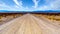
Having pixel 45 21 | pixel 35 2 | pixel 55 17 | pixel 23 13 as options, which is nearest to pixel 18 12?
pixel 23 13

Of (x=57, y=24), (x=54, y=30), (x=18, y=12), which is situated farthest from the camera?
(x=18, y=12)

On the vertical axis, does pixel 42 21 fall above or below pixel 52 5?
below

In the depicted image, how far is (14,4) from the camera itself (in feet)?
5.24

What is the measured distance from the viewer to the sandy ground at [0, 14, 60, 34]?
4.46ft

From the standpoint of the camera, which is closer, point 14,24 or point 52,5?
point 14,24

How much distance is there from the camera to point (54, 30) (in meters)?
1.40

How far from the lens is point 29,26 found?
1.48 m

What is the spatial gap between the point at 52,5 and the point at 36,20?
1.05 feet

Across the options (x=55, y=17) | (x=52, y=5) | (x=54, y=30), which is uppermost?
(x=52, y=5)

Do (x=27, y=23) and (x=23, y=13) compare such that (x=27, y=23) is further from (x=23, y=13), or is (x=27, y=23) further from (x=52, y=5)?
(x=52, y=5)

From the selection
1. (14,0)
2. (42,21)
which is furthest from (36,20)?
(14,0)

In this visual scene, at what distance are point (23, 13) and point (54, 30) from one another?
0.51 m

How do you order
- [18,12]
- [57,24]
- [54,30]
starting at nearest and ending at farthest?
[54,30] → [57,24] → [18,12]

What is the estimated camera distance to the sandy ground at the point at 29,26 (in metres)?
1.36
